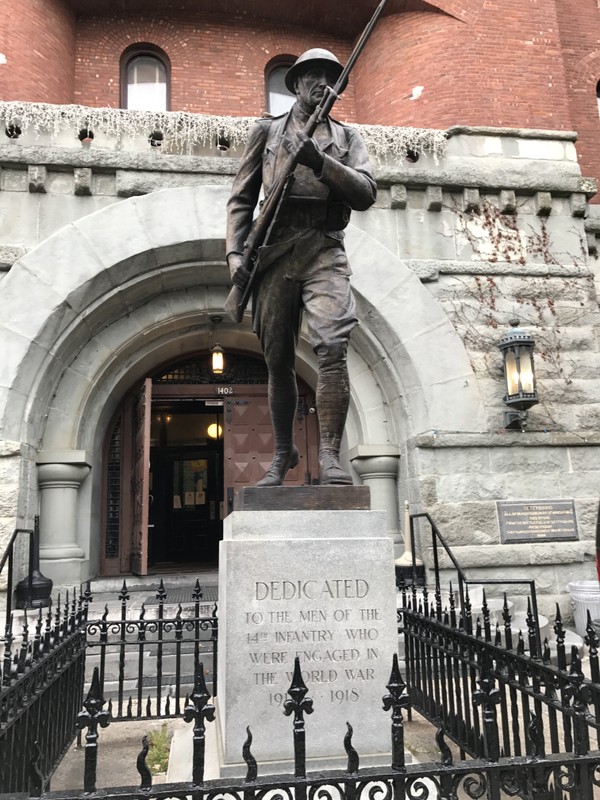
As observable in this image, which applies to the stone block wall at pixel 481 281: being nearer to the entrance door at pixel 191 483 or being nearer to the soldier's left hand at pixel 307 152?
the soldier's left hand at pixel 307 152

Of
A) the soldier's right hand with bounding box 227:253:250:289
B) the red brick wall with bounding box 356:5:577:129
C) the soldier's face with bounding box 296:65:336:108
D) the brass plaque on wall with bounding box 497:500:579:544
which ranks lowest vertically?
the brass plaque on wall with bounding box 497:500:579:544

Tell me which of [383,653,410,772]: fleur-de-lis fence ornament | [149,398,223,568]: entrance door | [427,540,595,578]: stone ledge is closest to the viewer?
[383,653,410,772]: fleur-de-lis fence ornament

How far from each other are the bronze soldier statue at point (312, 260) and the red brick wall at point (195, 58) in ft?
25.6


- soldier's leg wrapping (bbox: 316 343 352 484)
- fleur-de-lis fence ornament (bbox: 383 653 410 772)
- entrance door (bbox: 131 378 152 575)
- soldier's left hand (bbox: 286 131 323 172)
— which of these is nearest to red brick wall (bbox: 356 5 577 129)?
entrance door (bbox: 131 378 152 575)

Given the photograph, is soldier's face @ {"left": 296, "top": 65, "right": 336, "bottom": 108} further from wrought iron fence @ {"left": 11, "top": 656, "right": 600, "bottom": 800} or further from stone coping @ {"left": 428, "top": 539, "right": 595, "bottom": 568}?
stone coping @ {"left": 428, "top": 539, "right": 595, "bottom": 568}

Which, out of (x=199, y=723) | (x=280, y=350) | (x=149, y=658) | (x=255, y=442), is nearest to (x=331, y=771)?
(x=199, y=723)

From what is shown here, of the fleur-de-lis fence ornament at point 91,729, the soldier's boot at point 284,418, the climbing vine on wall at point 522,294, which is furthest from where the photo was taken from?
the climbing vine on wall at point 522,294

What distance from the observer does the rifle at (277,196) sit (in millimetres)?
3557

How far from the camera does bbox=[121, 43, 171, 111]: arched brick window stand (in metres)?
11.3

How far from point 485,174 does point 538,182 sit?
31.2 inches

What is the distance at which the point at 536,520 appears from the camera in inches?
328

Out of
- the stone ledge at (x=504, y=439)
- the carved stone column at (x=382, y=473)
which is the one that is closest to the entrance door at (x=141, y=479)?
the carved stone column at (x=382, y=473)

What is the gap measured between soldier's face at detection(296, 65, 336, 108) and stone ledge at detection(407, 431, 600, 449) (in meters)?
5.09

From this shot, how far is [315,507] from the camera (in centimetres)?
367
